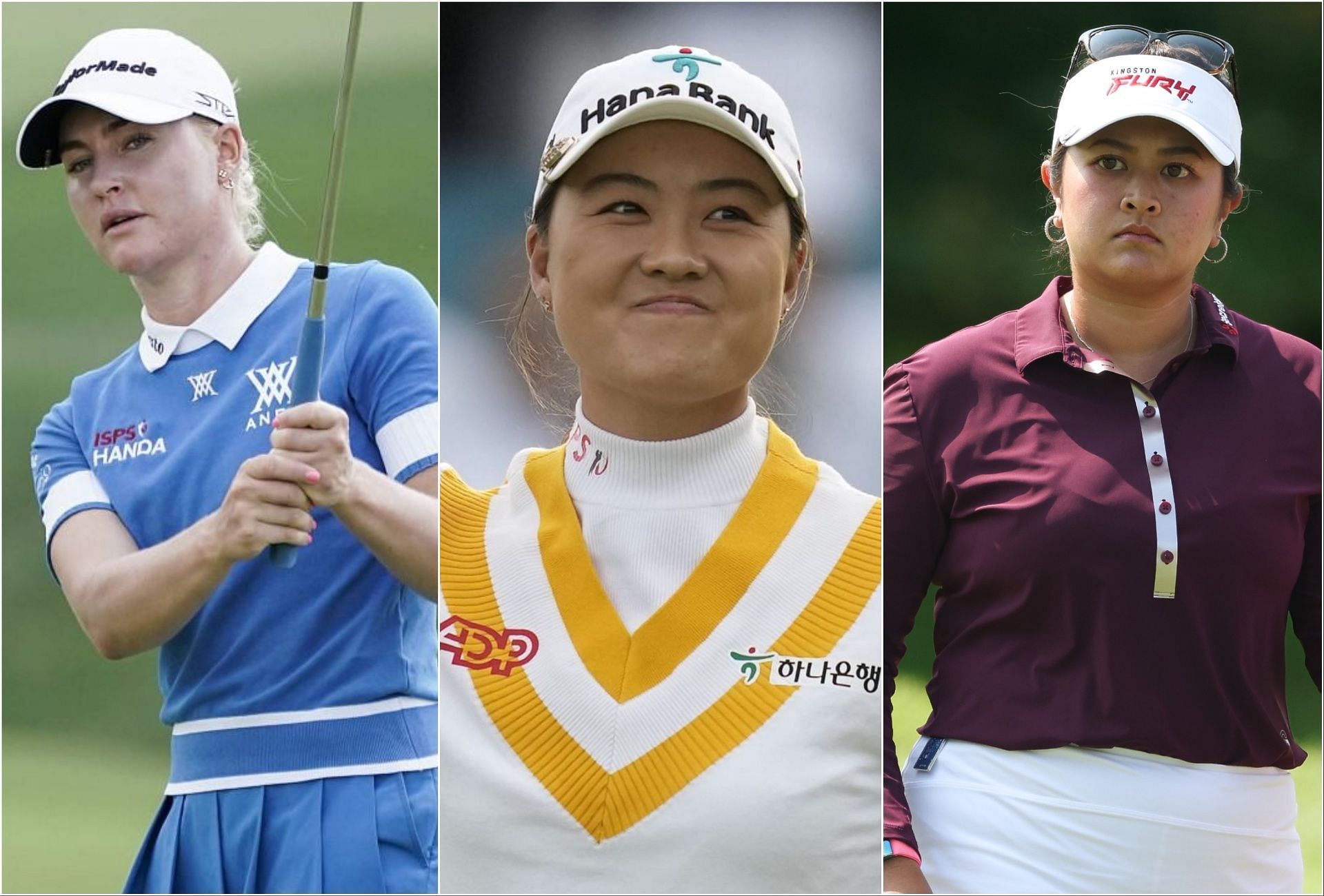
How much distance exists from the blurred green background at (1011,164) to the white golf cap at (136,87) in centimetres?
112

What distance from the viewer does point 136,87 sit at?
2.57 metres

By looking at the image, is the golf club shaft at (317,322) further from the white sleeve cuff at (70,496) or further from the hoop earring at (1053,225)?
the hoop earring at (1053,225)

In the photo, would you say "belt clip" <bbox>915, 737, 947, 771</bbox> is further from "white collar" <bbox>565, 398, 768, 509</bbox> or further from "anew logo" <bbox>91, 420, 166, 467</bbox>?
"anew logo" <bbox>91, 420, 166, 467</bbox>

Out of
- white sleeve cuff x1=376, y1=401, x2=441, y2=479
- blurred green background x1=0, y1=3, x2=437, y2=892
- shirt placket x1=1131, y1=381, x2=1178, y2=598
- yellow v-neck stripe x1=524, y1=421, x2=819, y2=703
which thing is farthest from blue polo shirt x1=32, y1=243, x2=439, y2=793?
shirt placket x1=1131, y1=381, x2=1178, y2=598

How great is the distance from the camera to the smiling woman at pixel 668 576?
2416mm

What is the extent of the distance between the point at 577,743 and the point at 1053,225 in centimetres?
113

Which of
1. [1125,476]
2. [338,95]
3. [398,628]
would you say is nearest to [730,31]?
[338,95]

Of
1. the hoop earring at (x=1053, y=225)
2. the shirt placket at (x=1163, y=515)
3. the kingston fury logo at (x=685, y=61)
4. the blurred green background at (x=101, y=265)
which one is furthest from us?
the blurred green background at (x=101, y=265)

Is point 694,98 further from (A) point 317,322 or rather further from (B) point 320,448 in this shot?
(B) point 320,448

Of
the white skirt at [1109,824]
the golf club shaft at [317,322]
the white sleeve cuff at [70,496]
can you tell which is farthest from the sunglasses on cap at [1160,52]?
the white sleeve cuff at [70,496]

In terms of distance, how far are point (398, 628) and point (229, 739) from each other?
330 mm

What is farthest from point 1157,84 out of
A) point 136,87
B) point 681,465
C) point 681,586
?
point 136,87

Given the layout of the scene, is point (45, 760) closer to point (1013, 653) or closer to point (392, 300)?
point (392, 300)

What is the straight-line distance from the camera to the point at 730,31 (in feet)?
8.36
